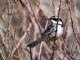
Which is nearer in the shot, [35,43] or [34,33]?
[35,43]

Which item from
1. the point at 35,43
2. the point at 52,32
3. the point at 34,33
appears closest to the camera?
the point at 35,43

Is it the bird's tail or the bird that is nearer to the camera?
the bird's tail

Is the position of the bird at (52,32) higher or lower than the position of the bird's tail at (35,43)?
higher

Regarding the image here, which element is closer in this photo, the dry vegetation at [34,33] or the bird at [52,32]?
the dry vegetation at [34,33]

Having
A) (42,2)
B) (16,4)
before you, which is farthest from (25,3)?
(42,2)

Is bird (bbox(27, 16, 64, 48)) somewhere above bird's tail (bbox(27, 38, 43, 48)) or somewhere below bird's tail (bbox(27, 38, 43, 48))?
above

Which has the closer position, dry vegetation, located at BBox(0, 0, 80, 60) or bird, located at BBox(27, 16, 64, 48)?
dry vegetation, located at BBox(0, 0, 80, 60)

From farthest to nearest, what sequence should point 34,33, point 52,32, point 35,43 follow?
point 34,33
point 52,32
point 35,43

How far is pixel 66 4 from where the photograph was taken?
5059 mm

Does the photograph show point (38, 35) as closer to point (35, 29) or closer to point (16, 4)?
point (35, 29)

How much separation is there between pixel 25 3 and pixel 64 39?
1.90 feet

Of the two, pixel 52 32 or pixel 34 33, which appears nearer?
pixel 52 32

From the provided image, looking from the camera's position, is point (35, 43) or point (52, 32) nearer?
point (35, 43)

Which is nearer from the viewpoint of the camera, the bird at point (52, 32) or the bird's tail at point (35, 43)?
the bird's tail at point (35, 43)
